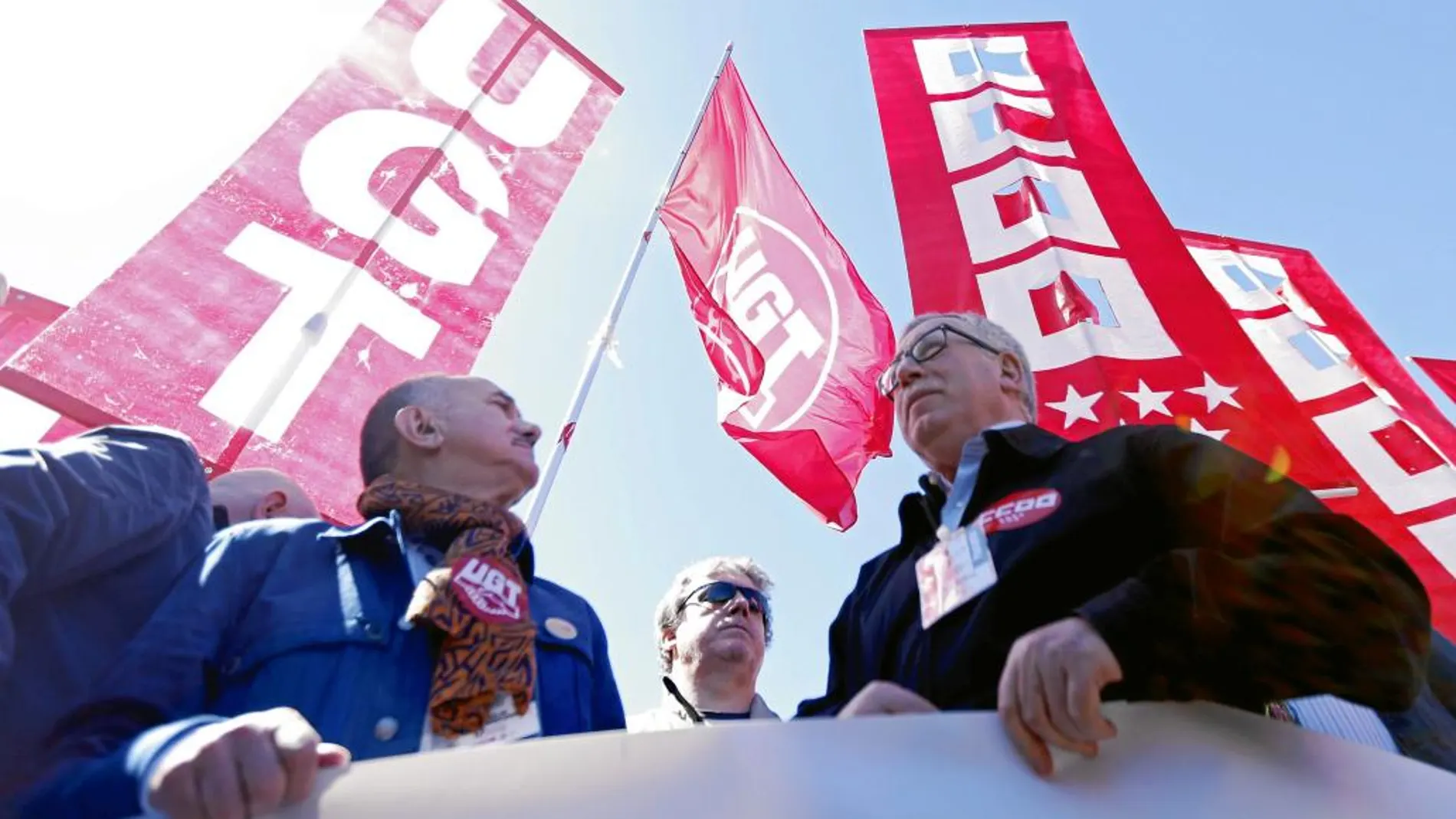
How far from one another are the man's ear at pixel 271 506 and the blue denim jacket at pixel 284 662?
68 cm

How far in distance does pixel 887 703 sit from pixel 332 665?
83 centimetres

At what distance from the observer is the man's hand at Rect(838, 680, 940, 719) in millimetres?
1350

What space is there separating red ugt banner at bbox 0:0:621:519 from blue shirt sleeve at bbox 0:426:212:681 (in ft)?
6.30

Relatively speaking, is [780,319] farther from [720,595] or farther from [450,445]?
[450,445]

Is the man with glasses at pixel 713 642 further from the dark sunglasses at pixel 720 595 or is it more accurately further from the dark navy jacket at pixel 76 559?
the dark navy jacket at pixel 76 559

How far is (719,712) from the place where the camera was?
3.41m

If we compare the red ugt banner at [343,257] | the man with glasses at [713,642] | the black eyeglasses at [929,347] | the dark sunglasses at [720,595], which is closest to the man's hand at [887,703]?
the black eyeglasses at [929,347]

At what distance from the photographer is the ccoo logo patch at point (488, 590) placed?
1729 millimetres

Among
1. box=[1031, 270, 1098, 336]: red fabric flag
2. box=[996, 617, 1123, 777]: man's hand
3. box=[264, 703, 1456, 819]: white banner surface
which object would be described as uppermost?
box=[1031, 270, 1098, 336]: red fabric flag

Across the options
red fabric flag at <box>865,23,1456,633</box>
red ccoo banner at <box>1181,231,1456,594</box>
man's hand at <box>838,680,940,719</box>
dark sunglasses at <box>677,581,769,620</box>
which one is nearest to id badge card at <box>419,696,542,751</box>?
man's hand at <box>838,680,940,719</box>

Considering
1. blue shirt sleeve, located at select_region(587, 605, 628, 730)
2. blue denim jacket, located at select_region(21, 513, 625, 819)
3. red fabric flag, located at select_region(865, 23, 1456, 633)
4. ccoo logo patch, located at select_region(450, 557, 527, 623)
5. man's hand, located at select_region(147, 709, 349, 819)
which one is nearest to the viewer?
man's hand, located at select_region(147, 709, 349, 819)

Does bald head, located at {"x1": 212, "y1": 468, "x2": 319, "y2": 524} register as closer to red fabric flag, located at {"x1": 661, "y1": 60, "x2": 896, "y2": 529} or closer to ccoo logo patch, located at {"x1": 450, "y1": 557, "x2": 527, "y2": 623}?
ccoo logo patch, located at {"x1": 450, "y1": 557, "x2": 527, "y2": 623}

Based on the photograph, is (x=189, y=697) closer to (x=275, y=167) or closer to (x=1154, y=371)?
(x=275, y=167)

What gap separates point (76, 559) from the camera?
1.38 metres
